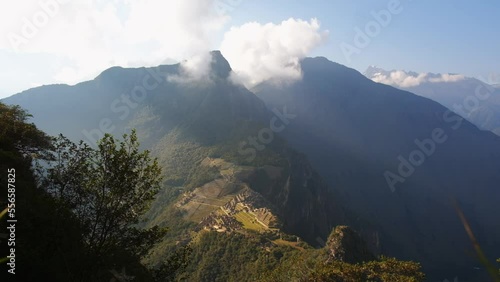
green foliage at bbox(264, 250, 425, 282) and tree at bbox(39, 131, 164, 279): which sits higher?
tree at bbox(39, 131, 164, 279)

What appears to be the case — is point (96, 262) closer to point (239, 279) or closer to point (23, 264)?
point (23, 264)

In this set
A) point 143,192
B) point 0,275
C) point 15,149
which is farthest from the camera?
point 15,149

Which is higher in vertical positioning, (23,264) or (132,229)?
(132,229)

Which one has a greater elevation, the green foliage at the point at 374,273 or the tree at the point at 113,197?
the tree at the point at 113,197

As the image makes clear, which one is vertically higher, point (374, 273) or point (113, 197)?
point (113, 197)

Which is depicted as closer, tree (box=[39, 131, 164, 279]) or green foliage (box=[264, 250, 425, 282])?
tree (box=[39, 131, 164, 279])

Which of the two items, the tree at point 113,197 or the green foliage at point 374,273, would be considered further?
the green foliage at point 374,273

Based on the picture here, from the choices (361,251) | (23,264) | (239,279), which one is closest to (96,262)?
(23,264)

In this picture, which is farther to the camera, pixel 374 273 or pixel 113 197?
pixel 374 273
